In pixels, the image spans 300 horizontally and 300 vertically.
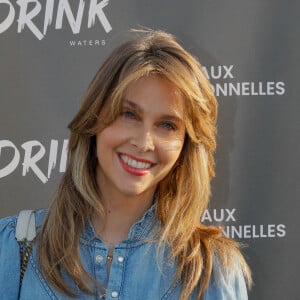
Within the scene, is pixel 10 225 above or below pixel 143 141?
below

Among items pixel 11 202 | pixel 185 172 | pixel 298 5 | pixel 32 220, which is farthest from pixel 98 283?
pixel 298 5

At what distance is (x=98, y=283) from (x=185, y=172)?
0.36 metres

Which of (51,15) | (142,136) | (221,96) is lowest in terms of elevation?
(142,136)

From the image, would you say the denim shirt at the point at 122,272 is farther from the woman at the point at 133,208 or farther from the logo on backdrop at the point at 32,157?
the logo on backdrop at the point at 32,157

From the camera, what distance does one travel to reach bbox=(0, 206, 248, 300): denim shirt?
4.94ft

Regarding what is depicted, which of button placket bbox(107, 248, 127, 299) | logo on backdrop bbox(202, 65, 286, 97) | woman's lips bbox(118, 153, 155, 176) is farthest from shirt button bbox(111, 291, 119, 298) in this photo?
logo on backdrop bbox(202, 65, 286, 97)

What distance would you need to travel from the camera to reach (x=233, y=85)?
222cm

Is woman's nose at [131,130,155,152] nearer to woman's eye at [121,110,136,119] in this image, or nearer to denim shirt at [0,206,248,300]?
woman's eye at [121,110,136,119]

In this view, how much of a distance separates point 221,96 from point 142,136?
2.49ft

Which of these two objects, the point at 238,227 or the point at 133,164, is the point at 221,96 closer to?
the point at 238,227

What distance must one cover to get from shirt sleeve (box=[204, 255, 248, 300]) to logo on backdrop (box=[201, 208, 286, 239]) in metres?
0.62

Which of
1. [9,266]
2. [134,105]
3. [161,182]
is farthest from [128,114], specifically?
[9,266]

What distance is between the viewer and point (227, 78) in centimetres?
222

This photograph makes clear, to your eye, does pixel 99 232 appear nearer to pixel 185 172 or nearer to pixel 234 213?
pixel 185 172
